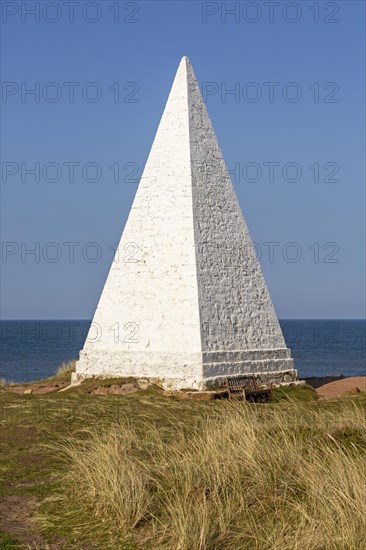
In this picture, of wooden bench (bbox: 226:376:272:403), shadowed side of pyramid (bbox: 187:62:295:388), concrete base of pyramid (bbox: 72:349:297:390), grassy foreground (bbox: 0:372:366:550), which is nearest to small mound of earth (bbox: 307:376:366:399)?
concrete base of pyramid (bbox: 72:349:297:390)

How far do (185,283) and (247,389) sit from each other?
309 centimetres

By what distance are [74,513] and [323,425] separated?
4.47m

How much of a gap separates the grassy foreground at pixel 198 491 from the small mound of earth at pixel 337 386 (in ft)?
30.0

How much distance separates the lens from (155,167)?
21.4 m

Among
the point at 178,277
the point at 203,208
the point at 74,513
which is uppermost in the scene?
the point at 203,208

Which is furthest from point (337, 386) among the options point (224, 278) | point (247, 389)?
point (224, 278)

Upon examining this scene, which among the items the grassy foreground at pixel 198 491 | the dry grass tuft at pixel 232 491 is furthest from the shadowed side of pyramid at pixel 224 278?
the dry grass tuft at pixel 232 491

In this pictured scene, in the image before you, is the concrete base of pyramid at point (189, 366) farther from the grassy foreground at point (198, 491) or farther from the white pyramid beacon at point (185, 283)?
the grassy foreground at point (198, 491)

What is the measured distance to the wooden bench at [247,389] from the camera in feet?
60.2

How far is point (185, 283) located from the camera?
64.8 ft

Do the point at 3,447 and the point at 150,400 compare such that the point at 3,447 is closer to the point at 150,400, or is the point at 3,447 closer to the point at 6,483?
the point at 6,483

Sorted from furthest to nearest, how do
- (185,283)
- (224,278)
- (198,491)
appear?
(224,278)
(185,283)
(198,491)

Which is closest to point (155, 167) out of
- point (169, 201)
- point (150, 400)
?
point (169, 201)

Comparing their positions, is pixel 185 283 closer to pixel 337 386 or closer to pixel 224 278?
pixel 224 278
